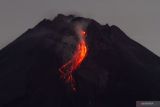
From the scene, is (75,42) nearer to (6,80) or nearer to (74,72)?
(74,72)

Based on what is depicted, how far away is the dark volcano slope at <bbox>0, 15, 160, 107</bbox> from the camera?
1621mm

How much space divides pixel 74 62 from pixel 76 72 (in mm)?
52

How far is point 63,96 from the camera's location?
1.63 metres

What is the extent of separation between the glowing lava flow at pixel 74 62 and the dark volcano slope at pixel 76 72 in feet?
0.06

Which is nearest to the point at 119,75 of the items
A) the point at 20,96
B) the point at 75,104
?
the point at 75,104

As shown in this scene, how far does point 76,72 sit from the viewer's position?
5.65 feet

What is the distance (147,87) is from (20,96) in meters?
0.52

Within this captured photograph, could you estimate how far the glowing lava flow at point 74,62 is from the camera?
66.9 inches

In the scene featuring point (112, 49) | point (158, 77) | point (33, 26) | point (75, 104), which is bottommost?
point (75, 104)

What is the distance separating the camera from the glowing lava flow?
170cm

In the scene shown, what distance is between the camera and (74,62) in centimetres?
175

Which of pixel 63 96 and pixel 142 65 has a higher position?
pixel 142 65

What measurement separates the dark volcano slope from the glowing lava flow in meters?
0.02

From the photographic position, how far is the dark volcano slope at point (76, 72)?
63.8 inches
